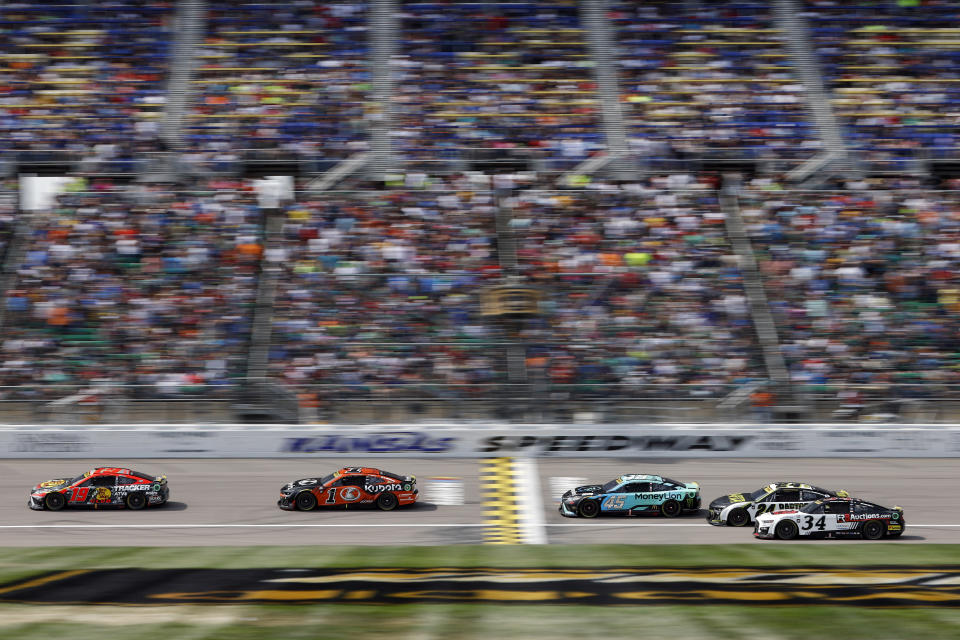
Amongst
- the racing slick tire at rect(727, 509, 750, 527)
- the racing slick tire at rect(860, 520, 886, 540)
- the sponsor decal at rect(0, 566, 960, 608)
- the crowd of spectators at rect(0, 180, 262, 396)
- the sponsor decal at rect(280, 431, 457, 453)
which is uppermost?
the crowd of spectators at rect(0, 180, 262, 396)

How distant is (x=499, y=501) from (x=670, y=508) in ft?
11.5

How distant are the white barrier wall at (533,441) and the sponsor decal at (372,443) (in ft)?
0.08

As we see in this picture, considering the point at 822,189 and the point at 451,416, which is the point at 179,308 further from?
the point at 822,189

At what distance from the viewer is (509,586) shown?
13805mm

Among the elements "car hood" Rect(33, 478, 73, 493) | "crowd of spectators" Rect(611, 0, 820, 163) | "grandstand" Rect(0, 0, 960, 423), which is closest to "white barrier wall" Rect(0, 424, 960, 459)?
"grandstand" Rect(0, 0, 960, 423)

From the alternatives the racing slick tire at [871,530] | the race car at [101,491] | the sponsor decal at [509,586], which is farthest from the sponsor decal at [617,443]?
the sponsor decal at [509,586]

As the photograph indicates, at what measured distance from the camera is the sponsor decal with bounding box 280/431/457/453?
2438 cm

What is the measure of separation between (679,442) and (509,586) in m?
11.5

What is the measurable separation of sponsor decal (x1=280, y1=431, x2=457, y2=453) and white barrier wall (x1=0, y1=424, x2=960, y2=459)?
0.02 m

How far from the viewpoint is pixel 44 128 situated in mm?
31266

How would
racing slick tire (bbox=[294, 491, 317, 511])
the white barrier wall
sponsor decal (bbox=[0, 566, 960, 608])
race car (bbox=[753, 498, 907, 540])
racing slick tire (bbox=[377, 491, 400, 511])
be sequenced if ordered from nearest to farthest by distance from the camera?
sponsor decal (bbox=[0, 566, 960, 608]) < race car (bbox=[753, 498, 907, 540]) < racing slick tire (bbox=[294, 491, 317, 511]) < racing slick tire (bbox=[377, 491, 400, 511]) < the white barrier wall

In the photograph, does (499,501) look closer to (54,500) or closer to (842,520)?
(842,520)

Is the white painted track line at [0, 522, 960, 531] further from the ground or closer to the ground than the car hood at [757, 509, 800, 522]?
closer to the ground

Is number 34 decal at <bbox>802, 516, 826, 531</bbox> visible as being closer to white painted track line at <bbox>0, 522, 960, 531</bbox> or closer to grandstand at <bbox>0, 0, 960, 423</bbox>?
white painted track line at <bbox>0, 522, 960, 531</bbox>
